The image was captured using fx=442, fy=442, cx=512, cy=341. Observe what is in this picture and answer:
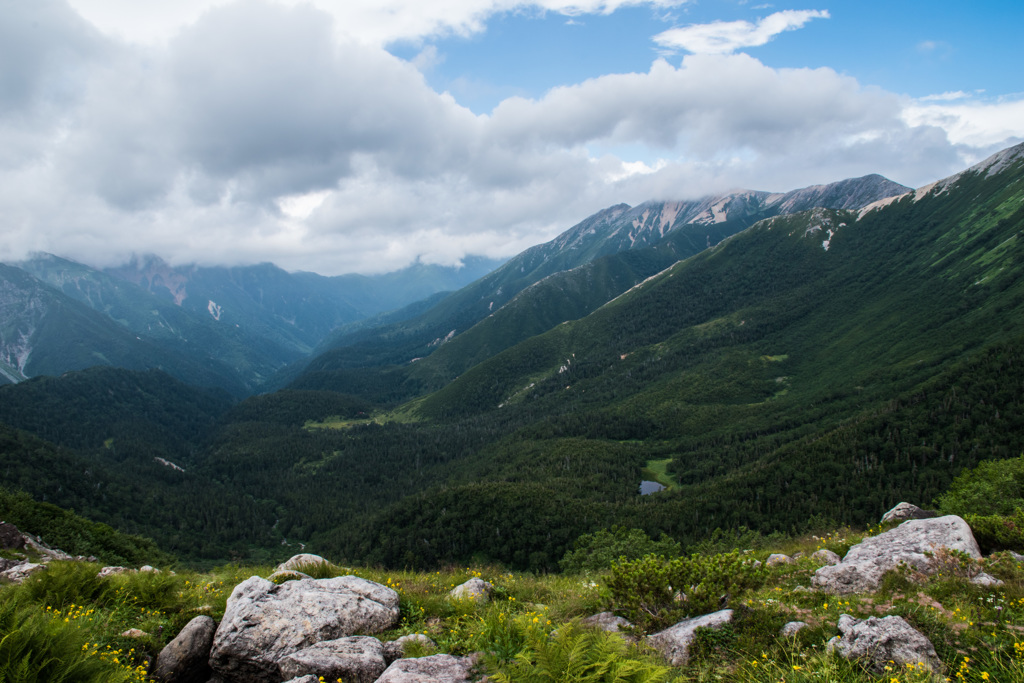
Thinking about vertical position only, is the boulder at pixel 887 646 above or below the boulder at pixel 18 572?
above

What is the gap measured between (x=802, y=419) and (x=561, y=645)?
19944 cm

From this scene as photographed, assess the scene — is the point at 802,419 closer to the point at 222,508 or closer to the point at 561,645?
the point at 561,645

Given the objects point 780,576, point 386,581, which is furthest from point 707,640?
point 386,581

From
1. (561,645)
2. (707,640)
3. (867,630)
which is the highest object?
(561,645)

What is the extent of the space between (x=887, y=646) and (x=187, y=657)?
15287 millimetres

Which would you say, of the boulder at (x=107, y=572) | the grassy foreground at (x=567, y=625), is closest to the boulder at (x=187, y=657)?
the grassy foreground at (x=567, y=625)

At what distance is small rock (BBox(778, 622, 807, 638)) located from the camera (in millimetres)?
9617

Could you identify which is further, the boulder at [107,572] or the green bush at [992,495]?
the green bush at [992,495]

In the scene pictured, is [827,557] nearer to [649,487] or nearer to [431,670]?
[431,670]

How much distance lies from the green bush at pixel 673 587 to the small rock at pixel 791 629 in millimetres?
1943

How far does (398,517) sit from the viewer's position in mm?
126375

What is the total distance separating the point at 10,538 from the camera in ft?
83.0

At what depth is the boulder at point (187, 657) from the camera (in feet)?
34.8

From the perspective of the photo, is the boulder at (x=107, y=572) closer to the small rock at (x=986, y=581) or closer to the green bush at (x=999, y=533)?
the small rock at (x=986, y=581)
